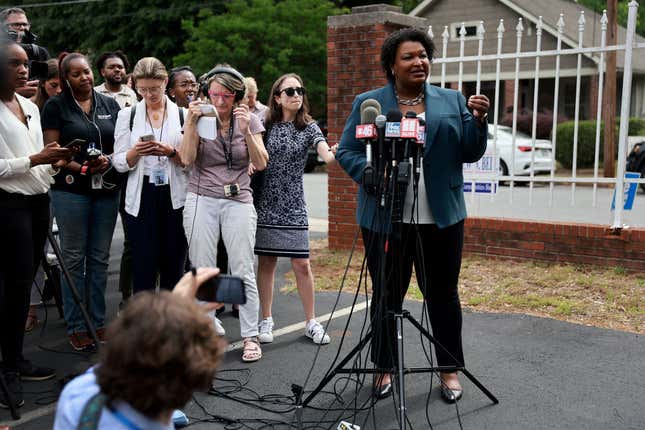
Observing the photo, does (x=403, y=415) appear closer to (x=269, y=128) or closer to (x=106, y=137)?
(x=269, y=128)

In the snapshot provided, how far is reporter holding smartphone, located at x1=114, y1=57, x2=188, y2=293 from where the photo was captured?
15.6 ft

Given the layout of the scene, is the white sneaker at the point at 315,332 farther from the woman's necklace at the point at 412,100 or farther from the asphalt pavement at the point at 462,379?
the woman's necklace at the point at 412,100

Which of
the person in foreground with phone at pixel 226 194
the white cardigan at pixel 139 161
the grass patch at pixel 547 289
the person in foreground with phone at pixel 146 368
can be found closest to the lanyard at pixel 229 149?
the person in foreground with phone at pixel 226 194

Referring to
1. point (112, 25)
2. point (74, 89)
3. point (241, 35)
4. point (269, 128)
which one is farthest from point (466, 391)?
point (112, 25)

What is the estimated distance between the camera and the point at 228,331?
5.57 meters

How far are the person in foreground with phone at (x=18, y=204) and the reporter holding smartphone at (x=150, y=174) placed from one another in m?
0.61

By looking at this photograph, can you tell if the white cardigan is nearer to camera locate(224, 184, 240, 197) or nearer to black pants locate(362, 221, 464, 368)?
camera locate(224, 184, 240, 197)

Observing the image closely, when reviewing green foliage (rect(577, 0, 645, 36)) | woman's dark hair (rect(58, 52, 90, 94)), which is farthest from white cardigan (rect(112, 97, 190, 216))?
green foliage (rect(577, 0, 645, 36))

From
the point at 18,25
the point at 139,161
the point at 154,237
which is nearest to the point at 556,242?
the point at 154,237

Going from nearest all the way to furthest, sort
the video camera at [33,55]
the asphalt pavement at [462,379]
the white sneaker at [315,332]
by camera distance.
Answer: the asphalt pavement at [462,379] < the video camera at [33,55] < the white sneaker at [315,332]

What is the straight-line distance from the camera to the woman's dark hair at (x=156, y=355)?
1.68 meters

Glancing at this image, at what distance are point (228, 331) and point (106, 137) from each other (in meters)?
1.77

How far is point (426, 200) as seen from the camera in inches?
156

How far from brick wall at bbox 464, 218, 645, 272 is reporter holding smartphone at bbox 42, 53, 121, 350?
415cm
